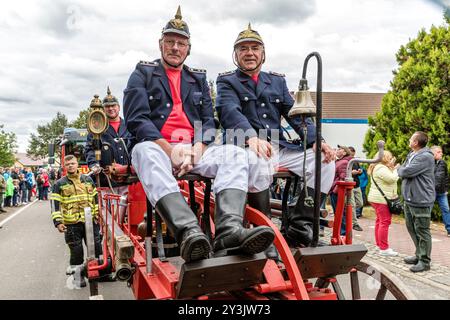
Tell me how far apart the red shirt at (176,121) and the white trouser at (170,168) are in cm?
47

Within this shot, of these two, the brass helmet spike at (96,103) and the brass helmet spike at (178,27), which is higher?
the brass helmet spike at (178,27)

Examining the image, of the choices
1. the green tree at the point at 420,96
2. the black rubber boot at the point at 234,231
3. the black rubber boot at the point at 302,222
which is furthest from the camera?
the green tree at the point at 420,96

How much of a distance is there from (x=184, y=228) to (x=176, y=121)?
122cm

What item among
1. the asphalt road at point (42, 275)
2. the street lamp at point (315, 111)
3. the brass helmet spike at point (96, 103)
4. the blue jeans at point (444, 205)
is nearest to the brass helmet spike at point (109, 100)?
the brass helmet spike at point (96, 103)

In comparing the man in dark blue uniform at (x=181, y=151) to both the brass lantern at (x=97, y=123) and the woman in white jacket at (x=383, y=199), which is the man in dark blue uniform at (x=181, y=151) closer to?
the brass lantern at (x=97, y=123)

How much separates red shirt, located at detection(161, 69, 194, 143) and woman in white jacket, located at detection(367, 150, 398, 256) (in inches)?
181

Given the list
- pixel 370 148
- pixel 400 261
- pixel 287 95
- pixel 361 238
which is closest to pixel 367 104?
pixel 370 148

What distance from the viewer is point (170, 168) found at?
9.12 ft

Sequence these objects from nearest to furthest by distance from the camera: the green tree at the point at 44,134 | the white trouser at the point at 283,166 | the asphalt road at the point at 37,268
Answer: the white trouser at the point at 283,166
the asphalt road at the point at 37,268
the green tree at the point at 44,134

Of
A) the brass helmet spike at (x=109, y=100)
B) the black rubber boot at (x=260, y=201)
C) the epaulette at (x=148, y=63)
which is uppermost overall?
the epaulette at (x=148, y=63)

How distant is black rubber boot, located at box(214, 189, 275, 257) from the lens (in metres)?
2.24

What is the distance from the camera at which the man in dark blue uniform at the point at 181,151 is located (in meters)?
2.37

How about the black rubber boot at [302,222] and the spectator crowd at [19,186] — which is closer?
the black rubber boot at [302,222]
